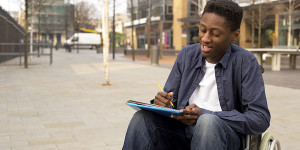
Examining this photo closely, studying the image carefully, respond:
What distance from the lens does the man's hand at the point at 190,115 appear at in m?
2.33

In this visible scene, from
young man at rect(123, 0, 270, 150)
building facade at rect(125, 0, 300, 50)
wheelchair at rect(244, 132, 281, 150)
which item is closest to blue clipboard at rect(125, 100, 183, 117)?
young man at rect(123, 0, 270, 150)

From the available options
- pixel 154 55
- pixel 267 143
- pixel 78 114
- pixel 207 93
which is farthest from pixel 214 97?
pixel 154 55

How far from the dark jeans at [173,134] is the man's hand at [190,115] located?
9 cm

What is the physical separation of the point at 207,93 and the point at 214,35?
1.22 ft

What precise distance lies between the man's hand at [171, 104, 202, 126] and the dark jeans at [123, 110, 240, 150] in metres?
0.09

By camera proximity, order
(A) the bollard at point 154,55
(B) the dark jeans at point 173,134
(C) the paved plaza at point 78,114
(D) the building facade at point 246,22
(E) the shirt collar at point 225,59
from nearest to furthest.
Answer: (B) the dark jeans at point 173,134, (E) the shirt collar at point 225,59, (C) the paved plaza at point 78,114, (A) the bollard at point 154,55, (D) the building facade at point 246,22

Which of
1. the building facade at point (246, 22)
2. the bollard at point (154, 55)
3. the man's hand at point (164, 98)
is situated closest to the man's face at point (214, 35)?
the man's hand at point (164, 98)

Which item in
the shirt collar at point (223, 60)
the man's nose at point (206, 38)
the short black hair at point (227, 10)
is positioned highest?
the short black hair at point (227, 10)

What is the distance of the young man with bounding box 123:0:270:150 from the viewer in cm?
235

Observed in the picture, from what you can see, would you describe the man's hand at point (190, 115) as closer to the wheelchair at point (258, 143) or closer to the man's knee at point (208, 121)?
the man's knee at point (208, 121)

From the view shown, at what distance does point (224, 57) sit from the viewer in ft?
8.25

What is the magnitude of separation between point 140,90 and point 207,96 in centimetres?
676

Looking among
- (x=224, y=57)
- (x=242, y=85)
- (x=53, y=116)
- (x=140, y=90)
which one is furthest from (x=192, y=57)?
(x=140, y=90)

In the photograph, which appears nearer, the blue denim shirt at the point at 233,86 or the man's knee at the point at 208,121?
A: the man's knee at the point at 208,121
